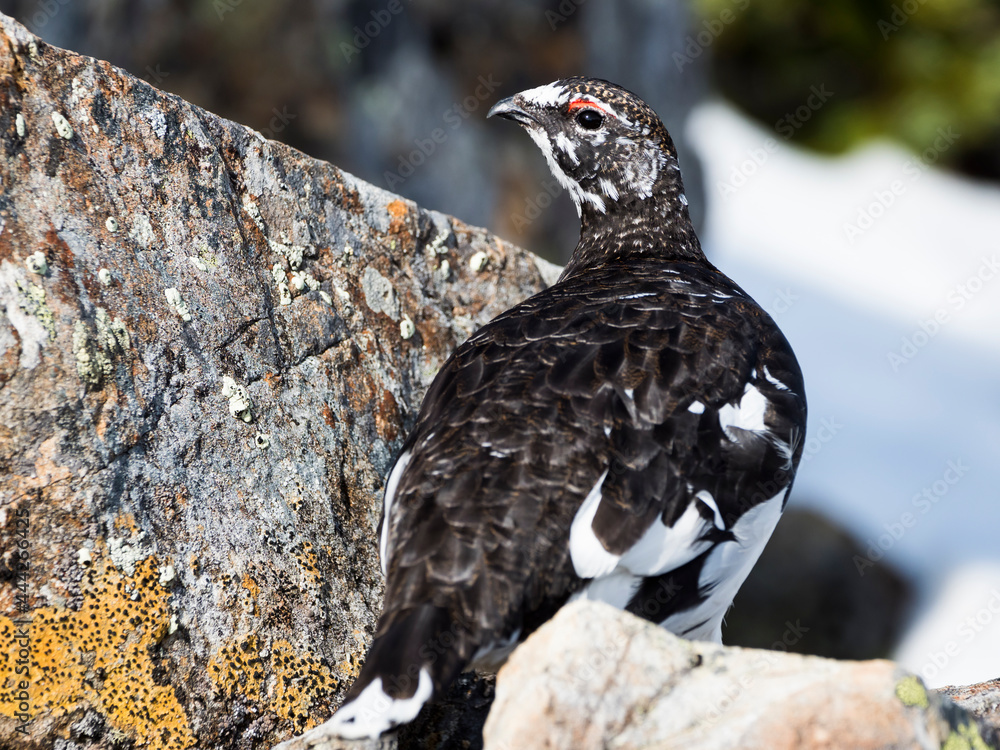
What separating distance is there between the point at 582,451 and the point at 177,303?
168cm

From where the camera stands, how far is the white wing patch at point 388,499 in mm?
3114

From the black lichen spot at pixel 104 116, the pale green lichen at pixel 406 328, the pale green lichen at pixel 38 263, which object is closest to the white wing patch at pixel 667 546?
the pale green lichen at pixel 406 328

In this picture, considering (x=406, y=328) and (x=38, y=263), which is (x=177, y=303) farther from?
(x=406, y=328)

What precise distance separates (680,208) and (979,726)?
10.5ft

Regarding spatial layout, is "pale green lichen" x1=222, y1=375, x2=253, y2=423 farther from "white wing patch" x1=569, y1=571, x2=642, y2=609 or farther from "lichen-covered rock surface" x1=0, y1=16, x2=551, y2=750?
"white wing patch" x1=569, y1=571, x2=642, y2=609

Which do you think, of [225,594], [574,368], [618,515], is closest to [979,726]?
[618,515]

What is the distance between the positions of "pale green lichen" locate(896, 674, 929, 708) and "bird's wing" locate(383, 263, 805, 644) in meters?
0.95

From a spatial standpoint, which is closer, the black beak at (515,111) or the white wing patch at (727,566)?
the white wing patch at (727,566)

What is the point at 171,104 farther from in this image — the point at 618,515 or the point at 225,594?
the point at 618,515

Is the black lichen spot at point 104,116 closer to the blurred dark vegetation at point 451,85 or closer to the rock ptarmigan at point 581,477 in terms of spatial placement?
the rock ptarmigan at point 581,477

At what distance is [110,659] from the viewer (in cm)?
293

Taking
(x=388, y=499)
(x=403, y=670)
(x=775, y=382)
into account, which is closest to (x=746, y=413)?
(x=775, y=382)

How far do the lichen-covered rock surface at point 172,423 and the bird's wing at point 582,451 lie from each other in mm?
514

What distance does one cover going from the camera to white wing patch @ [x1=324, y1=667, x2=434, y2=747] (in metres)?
2.41
